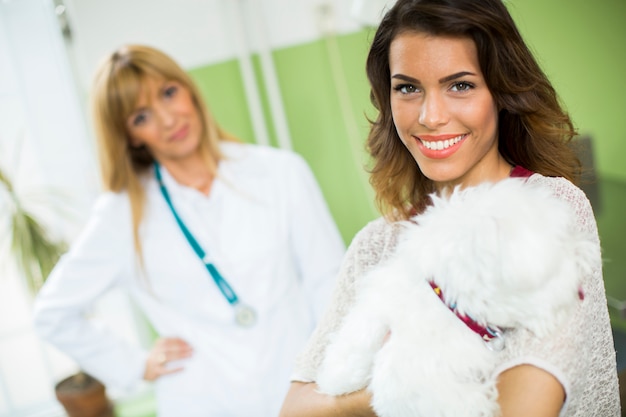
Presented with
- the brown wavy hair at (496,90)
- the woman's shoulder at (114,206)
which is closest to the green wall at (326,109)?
the woman's shoulder at (114,206)

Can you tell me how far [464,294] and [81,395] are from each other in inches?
102

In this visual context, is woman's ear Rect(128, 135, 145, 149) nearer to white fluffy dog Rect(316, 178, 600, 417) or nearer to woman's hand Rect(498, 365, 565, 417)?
white fluffy dog Rect(316, 178, 600, 417)

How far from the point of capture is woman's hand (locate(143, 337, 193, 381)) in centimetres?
194

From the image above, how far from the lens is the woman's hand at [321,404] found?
933mm

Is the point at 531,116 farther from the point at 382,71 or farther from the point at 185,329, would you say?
the point at 185,329

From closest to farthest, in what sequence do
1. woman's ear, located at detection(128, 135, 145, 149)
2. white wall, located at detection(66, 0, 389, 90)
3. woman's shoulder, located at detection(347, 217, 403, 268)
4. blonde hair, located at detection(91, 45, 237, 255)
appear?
woman's shoulder, located at detection(347, 217, 403, 268) < blonde hair, located at detection(91, 45, 237, 255) < woman's ear, located at detection(128, 135, 145, 149) < white wall, located at detection(66, 0, 389, 90)

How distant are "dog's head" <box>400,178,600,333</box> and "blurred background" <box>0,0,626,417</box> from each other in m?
1.72

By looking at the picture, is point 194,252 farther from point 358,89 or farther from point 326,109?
point 326,109

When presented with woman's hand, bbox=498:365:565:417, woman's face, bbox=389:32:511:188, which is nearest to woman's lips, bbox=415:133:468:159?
woman's face, bbox=389:32:511:188

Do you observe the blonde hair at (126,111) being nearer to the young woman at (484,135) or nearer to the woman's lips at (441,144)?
the young woman at (484,135)

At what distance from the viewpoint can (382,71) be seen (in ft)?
3.63

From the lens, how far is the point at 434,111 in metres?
0.96

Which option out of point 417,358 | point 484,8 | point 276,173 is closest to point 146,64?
point 276,173

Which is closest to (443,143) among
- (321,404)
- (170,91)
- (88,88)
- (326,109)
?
(321,404)
